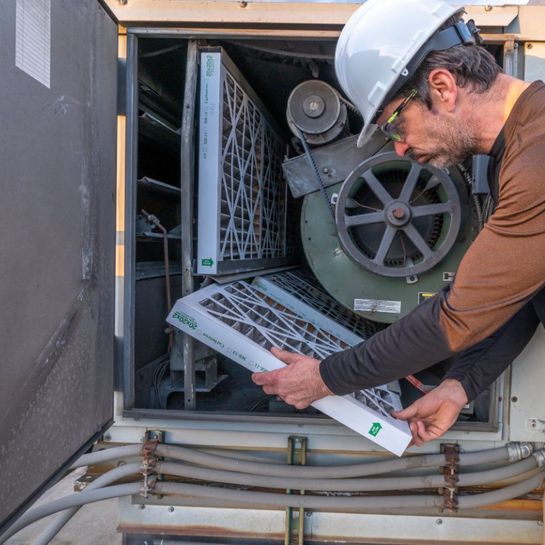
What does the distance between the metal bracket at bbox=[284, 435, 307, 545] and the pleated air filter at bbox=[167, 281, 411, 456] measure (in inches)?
10.9

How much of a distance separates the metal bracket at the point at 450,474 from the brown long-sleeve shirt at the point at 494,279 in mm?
540

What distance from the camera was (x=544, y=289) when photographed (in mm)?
1157

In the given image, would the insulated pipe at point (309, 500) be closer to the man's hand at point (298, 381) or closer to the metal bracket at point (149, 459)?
the metal bracket at point (149, 459)

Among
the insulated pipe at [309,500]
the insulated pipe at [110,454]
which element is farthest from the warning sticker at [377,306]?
the insulated pipe at [110,454]

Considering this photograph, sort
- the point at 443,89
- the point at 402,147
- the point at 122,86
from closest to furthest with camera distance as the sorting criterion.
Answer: the point at 443,89 → the point at 402,147 → the point at 122,86

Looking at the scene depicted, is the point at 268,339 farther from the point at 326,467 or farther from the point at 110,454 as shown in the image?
the point at 110,454

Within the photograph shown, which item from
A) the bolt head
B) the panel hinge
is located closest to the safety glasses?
the bolt head

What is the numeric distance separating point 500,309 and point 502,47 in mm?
1034

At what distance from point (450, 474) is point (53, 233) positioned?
1.45m

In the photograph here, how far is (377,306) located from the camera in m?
1.98

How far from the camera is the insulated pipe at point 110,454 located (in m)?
1.50

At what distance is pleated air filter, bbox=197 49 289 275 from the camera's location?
1.61 meters

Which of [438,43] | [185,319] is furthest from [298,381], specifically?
[438,43]

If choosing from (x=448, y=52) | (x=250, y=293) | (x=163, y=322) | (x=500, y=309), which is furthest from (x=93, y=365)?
(x=448, y=52)
